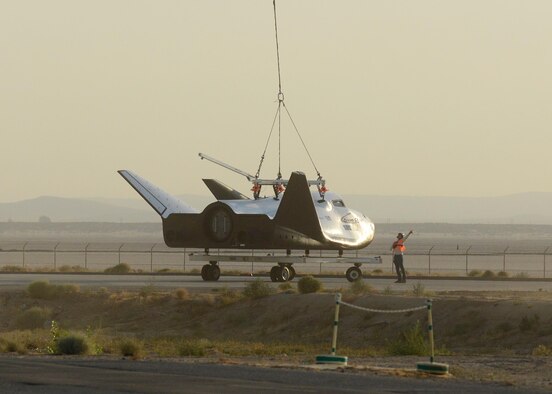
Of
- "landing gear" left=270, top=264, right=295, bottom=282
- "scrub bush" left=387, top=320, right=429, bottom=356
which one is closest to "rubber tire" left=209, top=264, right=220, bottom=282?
"landing gear" left=270, top=264, right=295, bottom=282

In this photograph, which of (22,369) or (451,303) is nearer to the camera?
(22,369)

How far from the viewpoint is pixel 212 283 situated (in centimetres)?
5638

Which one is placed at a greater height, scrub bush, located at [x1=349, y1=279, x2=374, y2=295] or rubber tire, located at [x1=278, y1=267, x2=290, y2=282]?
rubber tire, located at [x1=278, y1=267, x2=290, y2=282]

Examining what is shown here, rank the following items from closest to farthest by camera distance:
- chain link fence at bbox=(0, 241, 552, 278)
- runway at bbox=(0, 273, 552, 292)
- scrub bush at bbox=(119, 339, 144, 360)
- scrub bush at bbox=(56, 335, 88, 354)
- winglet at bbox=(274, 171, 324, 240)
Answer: scrub bush at bbox=(119, 339, 144, 360) → scrub bush at bbox=(56, 335, 88, 354) → runway at bbox=(0, 273, 552, 292) → winglet at bbox=(274, 171, 324, 240) → chain link fence at bbox=(0, 241, 552, 278)

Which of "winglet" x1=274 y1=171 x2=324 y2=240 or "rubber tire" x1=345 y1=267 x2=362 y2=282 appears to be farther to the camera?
"rubber tire" x1=345 y1=267 x2=362 y2=282

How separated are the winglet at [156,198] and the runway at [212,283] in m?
2.93

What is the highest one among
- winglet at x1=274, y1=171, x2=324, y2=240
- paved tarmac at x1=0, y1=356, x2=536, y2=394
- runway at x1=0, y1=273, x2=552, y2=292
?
winglet at x1=274, y1=171, x2=324, y2=240

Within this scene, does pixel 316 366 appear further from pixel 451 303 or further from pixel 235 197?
pixel 235 197

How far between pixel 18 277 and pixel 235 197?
1004 cm

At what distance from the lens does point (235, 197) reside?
62.0m

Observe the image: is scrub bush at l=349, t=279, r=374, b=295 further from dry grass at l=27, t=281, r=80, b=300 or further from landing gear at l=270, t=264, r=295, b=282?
landing gear at l=270, t=264, r=295, b=282

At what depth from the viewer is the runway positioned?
172ft

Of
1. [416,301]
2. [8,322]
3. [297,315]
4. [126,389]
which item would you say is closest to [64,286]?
[8,322]

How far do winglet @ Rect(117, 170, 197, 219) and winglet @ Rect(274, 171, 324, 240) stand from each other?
17.8 feet
